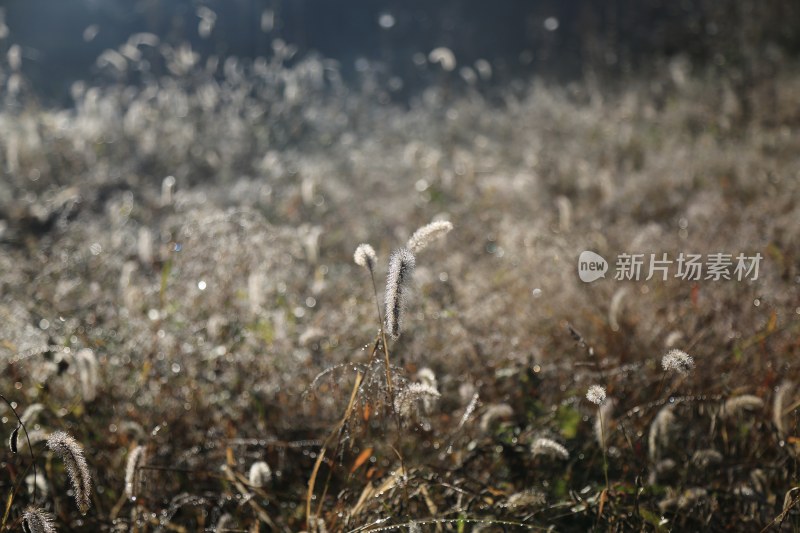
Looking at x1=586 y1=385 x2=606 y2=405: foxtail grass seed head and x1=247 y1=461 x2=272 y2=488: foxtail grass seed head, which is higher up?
x1=586 y1=385 x2=606 y2=405: foxtail grass seed head

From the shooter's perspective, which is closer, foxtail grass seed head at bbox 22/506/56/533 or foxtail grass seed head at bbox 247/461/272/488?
foxtail grass seed head at bbox 22/506/56/533

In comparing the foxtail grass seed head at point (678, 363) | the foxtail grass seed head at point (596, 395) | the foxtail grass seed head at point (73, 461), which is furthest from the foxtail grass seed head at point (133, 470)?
the foxtail grass seed head at point (678, 363)

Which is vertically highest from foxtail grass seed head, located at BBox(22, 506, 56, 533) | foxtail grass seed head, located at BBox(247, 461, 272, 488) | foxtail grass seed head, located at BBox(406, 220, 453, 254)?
foxtail grass seed head, located at BBox(406, 220, 453, 254)

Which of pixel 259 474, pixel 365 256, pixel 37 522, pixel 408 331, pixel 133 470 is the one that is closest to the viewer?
pixel 37 522

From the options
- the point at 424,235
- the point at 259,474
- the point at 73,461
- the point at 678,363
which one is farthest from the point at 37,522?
the point at 678,363

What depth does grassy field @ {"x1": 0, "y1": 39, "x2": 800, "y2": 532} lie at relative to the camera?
1.54 metres

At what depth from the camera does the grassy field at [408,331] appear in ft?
5.05

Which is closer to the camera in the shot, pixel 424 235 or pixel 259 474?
pixel 424 235

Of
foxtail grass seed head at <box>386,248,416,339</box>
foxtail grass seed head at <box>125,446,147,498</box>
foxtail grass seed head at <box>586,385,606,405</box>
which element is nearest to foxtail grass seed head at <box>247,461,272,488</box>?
foxtail grass seed head at <box>125,446,147,498</box>

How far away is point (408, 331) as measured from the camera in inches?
92.7

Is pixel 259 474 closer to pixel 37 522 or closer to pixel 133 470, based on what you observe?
pixel 133 470

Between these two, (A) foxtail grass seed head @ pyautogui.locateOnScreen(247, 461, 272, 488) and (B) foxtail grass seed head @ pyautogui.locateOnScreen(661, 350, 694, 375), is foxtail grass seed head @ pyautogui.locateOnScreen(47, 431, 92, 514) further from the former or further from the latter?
(B) foxtail grass seed head @ pyautogui.locateOnScreen(661, 350, 694, 375)

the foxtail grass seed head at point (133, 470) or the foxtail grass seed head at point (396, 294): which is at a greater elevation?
the foxtail grass seed head at point (396, 294)

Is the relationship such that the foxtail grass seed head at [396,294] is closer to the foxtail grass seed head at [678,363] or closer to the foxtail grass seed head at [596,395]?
the foxtail grass seed head at [596,395]
